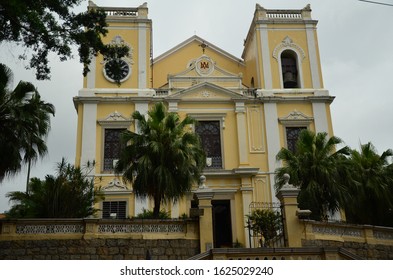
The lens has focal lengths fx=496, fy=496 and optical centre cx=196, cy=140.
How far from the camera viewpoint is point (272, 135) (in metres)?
23.7

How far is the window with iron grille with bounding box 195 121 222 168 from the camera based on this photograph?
23.2 metres

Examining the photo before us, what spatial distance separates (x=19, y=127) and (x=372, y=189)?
13104 millimetres

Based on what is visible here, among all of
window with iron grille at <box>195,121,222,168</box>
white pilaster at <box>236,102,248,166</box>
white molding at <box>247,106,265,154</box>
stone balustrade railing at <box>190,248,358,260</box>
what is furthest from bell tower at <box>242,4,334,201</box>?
stone balustrade railing at <box>190,248,358,260</box>

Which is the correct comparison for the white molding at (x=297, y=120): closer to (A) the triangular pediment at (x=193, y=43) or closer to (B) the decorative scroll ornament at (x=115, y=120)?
(A) the triangular pediment at (x=193, y=43)

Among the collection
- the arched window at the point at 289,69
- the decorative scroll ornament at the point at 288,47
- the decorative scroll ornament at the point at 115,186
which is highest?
the decorative scroll ornament at the point at 288,47

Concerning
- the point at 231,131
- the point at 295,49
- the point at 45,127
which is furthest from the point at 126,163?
the point at 295,49

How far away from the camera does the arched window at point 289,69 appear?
25578 mm

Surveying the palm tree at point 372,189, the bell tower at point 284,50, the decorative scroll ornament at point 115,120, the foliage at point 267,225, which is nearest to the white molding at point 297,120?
the bell tower at point 284,50

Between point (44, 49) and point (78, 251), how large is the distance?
5578mm

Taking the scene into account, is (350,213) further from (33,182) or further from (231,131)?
(33,182)

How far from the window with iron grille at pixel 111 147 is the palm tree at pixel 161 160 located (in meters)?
5.74

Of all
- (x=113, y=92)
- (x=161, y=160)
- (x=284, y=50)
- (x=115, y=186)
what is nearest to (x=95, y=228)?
(x=161, y=160)

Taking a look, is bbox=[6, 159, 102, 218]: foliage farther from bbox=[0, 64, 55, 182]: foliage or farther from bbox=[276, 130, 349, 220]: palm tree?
bbox=[276, 130, 349, 220]: palm tree

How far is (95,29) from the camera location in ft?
45.4
